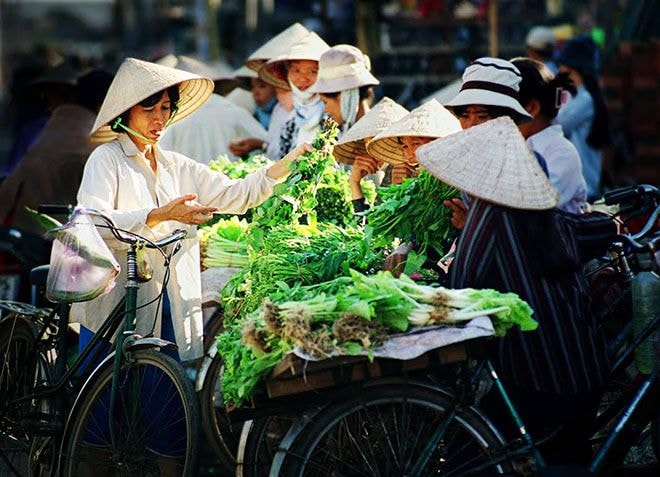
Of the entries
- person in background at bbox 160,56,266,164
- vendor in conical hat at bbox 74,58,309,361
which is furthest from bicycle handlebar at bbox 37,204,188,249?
person in background at bbox 160,56,266,164

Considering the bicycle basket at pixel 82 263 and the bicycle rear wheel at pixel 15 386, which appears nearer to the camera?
the bicycle basket at pixel 82 263

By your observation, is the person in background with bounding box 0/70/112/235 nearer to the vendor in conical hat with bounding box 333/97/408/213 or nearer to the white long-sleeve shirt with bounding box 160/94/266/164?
the white long-sleeve shirt with bounding box 160/94/266/164

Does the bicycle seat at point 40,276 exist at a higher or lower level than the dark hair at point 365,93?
lower

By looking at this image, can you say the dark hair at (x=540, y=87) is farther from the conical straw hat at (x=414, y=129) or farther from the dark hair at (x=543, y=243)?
the dark hair at (x=543, y=243)

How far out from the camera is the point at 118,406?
21.2 feet

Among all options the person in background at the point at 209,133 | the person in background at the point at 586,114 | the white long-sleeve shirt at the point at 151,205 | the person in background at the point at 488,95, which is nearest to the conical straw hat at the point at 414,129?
the person in background at the point at 488,95

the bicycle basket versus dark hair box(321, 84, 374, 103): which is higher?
dark hair box(321, 84, 374, 103)

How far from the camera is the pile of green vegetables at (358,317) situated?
17.0ft

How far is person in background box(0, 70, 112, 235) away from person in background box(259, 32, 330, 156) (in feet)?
4.29

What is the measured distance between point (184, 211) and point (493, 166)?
1.60 m

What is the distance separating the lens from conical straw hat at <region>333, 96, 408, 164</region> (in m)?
7.93

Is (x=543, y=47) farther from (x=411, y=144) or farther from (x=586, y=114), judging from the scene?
(x=411, y=144)

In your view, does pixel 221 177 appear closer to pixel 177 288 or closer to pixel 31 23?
pixel 177 288

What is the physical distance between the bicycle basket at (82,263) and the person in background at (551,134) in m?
2.63
